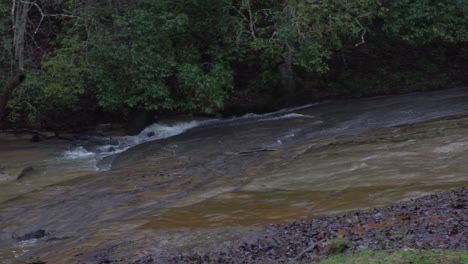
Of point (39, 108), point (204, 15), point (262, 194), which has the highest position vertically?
point (204, 15)

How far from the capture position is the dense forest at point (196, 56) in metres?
20.9

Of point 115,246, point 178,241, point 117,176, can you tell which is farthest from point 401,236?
point 117,176

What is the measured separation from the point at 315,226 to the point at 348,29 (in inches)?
576

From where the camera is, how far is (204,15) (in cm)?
2295

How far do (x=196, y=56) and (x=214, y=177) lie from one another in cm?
906

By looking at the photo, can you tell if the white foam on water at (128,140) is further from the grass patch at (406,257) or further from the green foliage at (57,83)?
the grass patch at (406,257)

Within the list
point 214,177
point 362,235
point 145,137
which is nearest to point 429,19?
point 145,137

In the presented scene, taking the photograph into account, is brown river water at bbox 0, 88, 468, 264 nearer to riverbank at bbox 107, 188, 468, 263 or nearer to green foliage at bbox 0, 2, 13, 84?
riverbank at bbox 107, 188, 468, 263

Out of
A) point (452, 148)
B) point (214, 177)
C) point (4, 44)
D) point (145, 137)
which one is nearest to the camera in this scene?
point (452, 148)

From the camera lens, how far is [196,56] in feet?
73.7

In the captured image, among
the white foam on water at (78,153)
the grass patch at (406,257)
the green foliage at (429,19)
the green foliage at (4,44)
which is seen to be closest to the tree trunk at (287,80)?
the green foliage at (429,19)

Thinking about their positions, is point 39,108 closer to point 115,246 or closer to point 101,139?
point 101,139

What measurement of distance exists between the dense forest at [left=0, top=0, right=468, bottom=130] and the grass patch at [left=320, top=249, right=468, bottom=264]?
14032 millimetres

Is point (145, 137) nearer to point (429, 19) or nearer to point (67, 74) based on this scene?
point (67, 74)
